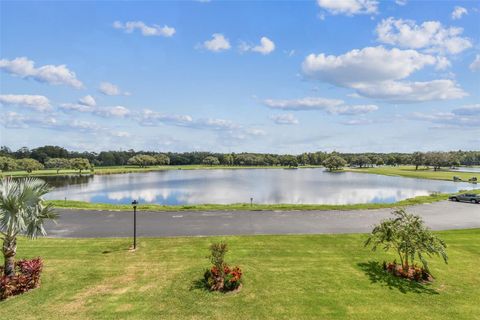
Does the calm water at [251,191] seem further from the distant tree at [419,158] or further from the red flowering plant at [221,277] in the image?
the distant tree at [419,158]

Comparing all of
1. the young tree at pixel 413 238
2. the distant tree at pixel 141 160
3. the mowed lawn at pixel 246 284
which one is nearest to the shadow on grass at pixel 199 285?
the mowed lawn at pixel 246 284

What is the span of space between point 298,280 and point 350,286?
217cm

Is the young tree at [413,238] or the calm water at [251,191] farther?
the calm water at [251,191]

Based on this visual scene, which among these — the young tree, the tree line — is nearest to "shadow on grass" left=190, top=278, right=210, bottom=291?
the young tree

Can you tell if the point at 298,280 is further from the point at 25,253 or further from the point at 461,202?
the point at 461,202

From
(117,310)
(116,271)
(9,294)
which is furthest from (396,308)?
(9,294)

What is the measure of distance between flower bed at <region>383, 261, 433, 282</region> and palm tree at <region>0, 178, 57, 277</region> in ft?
51.1

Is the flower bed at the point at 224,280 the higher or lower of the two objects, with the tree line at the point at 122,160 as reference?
lower

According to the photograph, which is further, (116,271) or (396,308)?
(116,271)

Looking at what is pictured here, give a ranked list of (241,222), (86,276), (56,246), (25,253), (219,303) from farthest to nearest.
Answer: (241,222) < (56,246) < (25,253) < (86,276) < (219,303)

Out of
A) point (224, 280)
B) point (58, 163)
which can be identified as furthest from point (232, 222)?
point (58, 163)

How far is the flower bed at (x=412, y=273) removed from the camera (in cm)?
1351

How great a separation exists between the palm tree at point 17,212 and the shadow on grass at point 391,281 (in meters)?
14.6

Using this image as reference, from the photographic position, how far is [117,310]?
1071 cm
